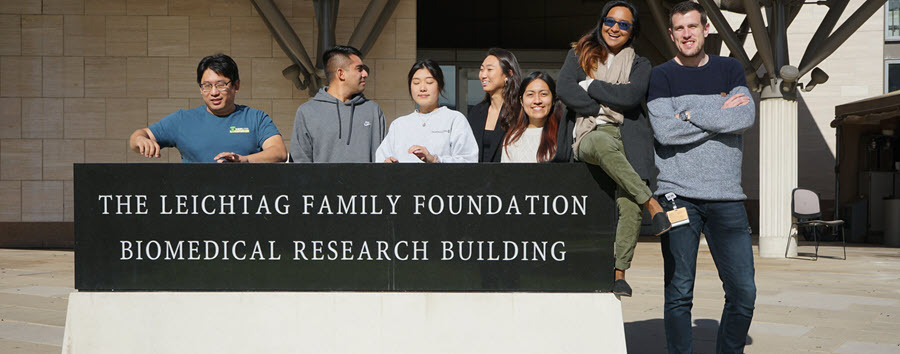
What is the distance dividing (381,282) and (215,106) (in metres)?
1.32

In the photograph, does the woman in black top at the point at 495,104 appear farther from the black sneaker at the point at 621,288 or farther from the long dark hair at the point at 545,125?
the black sneaker at the point at 621,288

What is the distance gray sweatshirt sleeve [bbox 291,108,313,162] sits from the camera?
473 cm

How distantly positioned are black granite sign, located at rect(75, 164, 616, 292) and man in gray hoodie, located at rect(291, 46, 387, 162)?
3.27 feet

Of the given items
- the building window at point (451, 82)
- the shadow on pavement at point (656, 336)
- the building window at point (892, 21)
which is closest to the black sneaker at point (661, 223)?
the shadow on pavement at point (656, 336)

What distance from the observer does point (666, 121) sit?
3873 mm

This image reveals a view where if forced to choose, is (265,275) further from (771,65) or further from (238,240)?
(771,65)

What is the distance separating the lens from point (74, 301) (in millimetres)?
3699

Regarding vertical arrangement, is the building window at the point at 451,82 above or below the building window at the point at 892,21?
below

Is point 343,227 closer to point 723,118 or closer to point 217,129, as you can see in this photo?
point 217,129

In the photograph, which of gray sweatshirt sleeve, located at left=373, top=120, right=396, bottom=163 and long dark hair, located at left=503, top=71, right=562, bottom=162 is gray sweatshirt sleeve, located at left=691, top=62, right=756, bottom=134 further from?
gray sweatshirt sleeve, located at left=373, top=120, right=396, bottom=163

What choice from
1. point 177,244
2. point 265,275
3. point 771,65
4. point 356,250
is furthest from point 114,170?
point 771,65

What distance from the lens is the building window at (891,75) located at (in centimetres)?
2059

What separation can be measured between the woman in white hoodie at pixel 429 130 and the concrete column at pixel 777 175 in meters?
10.2

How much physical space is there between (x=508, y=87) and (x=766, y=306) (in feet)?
13.9
